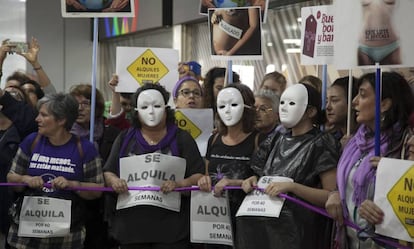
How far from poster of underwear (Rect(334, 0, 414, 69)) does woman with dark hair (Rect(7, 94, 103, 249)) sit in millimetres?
1505

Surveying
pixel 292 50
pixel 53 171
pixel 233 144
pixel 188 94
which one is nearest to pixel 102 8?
pixel 188 94

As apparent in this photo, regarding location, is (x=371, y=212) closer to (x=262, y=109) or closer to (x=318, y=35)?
(x=262, y=109)

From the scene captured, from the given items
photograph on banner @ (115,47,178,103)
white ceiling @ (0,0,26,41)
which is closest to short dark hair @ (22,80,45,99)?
photograph on banner @ (115,47,178,103)

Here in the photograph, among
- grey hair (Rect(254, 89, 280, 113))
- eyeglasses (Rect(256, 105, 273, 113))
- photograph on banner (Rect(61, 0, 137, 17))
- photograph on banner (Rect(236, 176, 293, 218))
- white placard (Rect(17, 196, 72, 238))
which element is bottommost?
white placard (Rect(17, 196, 72, 238))

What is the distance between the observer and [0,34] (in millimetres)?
10391

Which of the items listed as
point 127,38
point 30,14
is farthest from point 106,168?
point 30,14

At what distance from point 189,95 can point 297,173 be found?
4.77ft

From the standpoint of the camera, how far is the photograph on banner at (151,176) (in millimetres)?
3375

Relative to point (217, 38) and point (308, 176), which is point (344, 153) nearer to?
point (308, 176)

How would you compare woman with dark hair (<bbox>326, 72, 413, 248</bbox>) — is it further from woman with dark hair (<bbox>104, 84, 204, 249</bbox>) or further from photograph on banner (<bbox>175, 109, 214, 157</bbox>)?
photograph on banner (<bbox>175, 109, 214, 157</bbox>)

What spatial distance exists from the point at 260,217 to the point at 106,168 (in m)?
0.98

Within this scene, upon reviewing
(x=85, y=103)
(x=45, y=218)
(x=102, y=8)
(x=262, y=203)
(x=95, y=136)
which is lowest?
(x=45, y=218)

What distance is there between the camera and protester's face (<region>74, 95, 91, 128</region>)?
13.9 ft

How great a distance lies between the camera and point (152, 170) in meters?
3.39
